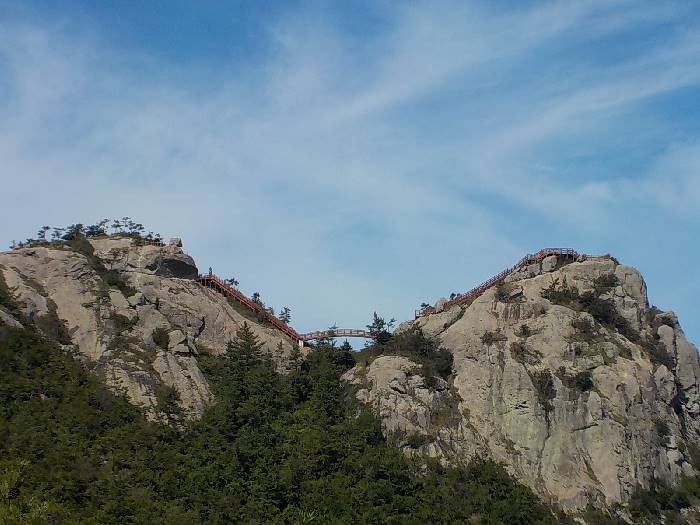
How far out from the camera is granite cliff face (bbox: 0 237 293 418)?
241ft

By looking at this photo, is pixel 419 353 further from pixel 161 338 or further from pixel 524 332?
pixel 161 338

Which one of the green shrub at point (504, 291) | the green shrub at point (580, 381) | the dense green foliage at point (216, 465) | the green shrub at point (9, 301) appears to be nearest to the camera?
the dense green foliage at point (216, 465)

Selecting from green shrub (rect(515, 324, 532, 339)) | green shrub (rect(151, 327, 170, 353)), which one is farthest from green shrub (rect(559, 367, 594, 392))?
green shrub (rect(151, 327, 170, 353))

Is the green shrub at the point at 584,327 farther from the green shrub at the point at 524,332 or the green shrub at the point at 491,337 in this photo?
the green shrub at the point at 491,337

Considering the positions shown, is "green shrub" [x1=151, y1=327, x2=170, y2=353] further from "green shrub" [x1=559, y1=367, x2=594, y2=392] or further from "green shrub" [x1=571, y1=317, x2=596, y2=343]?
"green shrub" [x1=571, y1=317, x2=596, y2=343]

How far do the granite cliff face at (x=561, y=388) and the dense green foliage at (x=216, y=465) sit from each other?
11.1 ft

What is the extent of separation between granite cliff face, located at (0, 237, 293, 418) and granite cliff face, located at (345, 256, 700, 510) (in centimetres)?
1369

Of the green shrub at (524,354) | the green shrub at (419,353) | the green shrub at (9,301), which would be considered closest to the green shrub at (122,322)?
the green shrub at (9,301)

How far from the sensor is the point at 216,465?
64.1 metres

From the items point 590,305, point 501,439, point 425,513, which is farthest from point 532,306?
point 425,513

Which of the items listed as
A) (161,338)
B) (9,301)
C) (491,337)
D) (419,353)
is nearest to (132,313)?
(161,338)

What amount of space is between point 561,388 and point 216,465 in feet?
91.5

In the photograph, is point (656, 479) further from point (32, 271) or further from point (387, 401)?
point (32, 271)

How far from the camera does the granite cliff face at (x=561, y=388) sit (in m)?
69.8
